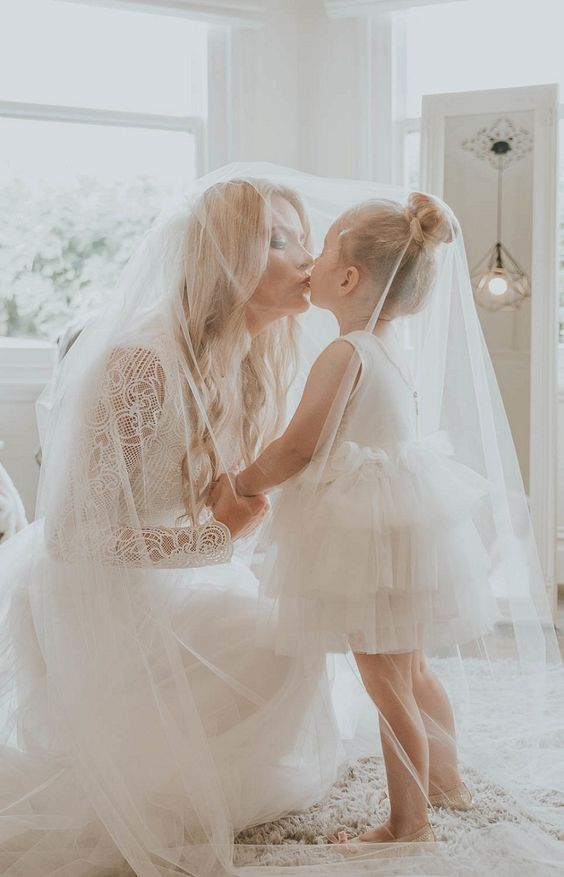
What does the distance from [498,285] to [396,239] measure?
1782 millimetres

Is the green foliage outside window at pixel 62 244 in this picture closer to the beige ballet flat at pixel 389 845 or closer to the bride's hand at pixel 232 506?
the bride's hand at pixel 232 506

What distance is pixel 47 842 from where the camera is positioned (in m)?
1.69

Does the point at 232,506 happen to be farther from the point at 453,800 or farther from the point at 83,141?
the point at 83,141

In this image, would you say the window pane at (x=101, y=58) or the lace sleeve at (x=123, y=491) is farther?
the window pane at (x=101, y=58)

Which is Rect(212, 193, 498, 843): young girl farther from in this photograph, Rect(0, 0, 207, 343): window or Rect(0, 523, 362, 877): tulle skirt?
Rect(0, 0, 207, 343): window

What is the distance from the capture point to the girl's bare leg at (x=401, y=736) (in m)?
1.70

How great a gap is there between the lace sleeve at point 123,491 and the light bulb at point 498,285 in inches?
77.6

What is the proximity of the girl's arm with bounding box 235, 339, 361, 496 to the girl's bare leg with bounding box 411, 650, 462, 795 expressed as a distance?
1.41 feet

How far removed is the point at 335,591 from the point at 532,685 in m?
0.58

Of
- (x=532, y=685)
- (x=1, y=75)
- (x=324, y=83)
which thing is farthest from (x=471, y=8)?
(x=532, y=685)

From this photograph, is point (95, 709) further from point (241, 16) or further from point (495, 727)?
point (241, 16)

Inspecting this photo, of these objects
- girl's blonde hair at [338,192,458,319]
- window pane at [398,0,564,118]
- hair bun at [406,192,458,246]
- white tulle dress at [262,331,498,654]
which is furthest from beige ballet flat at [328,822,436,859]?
window pane at [398,0,564,118]

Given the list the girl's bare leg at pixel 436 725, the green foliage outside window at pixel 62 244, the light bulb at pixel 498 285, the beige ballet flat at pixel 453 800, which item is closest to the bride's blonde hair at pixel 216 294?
the girl's bare leg at pixel 436 725

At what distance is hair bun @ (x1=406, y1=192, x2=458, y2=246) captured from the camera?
67.2 inches
